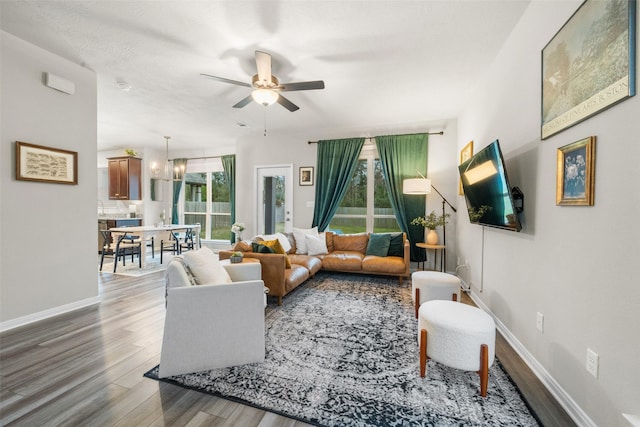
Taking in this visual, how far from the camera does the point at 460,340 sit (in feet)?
5.44

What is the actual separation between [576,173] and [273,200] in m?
5.02

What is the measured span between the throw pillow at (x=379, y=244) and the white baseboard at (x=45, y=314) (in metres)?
3.81

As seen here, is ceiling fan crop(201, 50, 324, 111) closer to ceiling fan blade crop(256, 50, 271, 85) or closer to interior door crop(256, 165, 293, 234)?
ceiling fan blade crop(256, 50, 271, 85)

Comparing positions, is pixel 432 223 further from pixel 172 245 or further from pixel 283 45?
pixel 172 245

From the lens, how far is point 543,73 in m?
1.85

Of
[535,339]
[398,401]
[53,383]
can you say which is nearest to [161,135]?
[53,383]

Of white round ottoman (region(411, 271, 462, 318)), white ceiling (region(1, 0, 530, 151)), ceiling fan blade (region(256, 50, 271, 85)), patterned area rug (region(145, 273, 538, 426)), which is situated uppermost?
white ceiling (region(1, 0, 530, 151))

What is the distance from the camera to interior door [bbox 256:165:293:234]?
568 centimetres

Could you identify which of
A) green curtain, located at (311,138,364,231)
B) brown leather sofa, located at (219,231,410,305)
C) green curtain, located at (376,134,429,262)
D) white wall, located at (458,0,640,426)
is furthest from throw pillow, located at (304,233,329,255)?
white wall, located at (458,0,640,426)

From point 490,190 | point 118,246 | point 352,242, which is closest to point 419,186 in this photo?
point 352,242

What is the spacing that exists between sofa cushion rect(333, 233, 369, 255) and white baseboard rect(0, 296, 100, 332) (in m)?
3.47

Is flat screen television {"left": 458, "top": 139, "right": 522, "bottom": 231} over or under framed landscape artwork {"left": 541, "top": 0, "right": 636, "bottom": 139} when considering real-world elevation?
under

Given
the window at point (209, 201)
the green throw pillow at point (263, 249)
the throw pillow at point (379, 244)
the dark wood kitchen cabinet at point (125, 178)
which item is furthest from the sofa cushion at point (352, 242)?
the dark wood kitchen cabinet at point (125, 178)

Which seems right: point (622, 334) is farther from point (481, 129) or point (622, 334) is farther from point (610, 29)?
point (481, 129)
